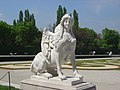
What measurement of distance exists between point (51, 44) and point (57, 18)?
170 ft

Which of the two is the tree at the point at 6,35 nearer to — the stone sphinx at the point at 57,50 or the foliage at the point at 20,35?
the foliage at the point at 20,35

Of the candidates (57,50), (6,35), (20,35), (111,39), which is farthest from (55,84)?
(111,39)

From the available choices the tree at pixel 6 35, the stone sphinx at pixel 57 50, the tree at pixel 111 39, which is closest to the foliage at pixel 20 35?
the tree at pixel 6 35

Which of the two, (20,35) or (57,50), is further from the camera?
(20,35)

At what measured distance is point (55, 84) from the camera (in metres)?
7.18

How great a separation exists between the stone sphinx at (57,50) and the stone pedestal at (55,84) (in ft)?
0.50

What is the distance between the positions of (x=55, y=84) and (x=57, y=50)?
961 millimetres

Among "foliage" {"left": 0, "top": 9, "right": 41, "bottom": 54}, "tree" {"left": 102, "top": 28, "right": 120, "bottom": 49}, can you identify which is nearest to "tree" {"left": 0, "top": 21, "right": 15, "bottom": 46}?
"foliage" {"left": 0, "top": 9, "right": 41, "bottom": 54}

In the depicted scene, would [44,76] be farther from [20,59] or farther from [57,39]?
[20,59]

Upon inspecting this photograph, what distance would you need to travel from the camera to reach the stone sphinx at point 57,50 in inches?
287

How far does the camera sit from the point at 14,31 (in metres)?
48.5

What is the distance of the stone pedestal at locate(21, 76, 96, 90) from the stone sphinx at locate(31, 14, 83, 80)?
151 mm

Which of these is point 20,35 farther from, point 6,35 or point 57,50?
point 57,50

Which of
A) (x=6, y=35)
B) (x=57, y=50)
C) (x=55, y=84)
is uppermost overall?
(x=6, y=35)
